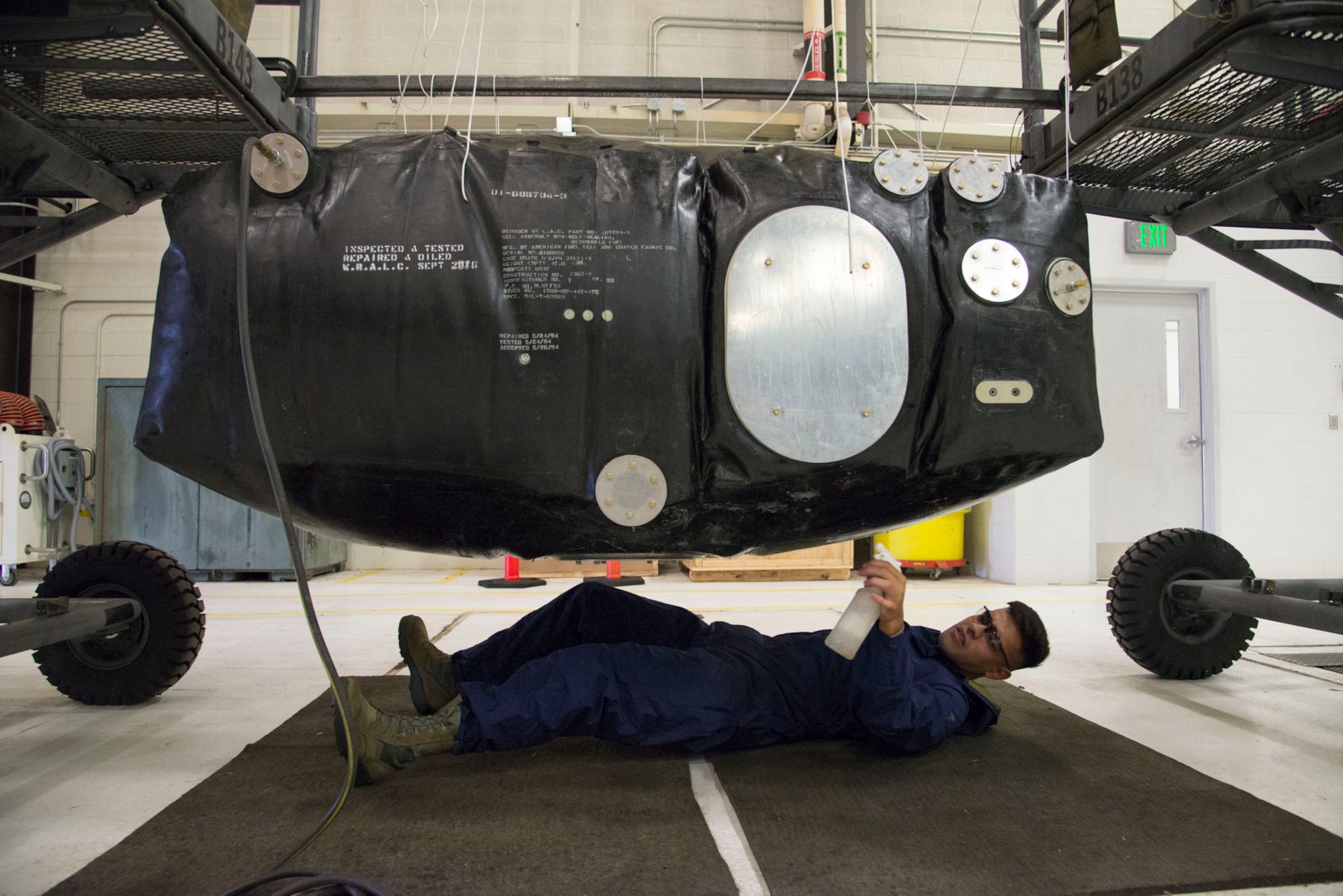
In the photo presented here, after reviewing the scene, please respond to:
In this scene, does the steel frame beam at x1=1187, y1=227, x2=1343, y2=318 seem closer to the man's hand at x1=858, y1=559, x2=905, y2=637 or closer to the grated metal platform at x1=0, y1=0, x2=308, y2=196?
the man's hand at x1=858, y1=559, x2=905, y2=637

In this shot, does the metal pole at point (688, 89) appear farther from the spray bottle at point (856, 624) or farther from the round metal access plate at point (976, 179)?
the spray bottle at point (856, 624)

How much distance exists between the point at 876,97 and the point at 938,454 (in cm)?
84

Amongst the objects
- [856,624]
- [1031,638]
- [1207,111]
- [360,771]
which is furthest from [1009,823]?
[1207,111]

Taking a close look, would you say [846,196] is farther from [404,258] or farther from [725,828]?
[725,828]

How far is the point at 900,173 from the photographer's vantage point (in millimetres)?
1298

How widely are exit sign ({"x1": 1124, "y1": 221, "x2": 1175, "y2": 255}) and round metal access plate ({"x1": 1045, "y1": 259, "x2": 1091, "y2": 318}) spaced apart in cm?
478

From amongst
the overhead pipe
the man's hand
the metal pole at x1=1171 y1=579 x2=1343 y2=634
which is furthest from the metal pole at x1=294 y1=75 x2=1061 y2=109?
the overhead pipe

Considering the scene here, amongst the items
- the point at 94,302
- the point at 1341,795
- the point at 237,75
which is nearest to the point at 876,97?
the point at 237,75

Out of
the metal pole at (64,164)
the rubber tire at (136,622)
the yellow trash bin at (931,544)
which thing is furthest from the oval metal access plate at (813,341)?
the yellow trash bin at (931,544)

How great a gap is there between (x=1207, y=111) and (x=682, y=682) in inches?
64.0

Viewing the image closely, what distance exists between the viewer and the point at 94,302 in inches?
247

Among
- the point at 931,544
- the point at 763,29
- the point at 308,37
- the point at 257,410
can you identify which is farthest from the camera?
the point at 763,29

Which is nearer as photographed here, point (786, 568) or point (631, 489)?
point (631, 489)

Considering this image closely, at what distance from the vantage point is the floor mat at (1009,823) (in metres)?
1.23
